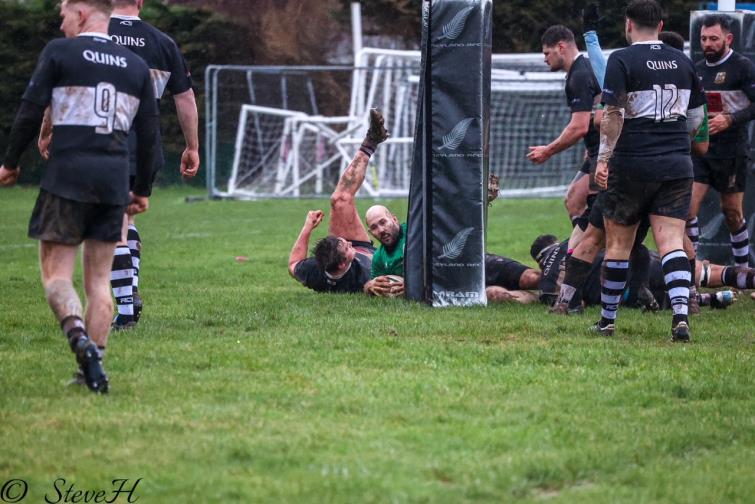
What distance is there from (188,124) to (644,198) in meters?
3.01

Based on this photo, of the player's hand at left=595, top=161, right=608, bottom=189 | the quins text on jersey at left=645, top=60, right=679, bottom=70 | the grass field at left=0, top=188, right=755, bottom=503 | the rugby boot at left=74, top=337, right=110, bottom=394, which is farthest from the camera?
the quins text on jersey at left=645, top=60, right=679, bottom=70

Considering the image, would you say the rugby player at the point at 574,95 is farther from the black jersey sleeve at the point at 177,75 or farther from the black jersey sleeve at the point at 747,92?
the black jersey sleeve at the point at 177,75

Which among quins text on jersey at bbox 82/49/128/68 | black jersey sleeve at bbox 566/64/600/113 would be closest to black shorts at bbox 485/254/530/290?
black jersey sleeve at bbox 566/64/600/113

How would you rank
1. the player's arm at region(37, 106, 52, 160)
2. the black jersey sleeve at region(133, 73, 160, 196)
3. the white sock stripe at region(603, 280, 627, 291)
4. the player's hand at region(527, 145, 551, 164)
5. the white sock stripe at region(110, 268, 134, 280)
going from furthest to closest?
1. the player's hand at region(527, 145, 551, 164)
2. the white sock stripe at region(110, 268, 134, 280)
3. the white sock stripe at region(603, 280, 627, 291)
4. the player's arm at region(37, 106, 52, 160)
5. the black jersey sleeve at region(133, 73, 160, 196)

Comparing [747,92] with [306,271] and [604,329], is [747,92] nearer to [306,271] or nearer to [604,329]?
[604,329]

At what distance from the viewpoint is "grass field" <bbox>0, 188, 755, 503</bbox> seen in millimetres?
4406

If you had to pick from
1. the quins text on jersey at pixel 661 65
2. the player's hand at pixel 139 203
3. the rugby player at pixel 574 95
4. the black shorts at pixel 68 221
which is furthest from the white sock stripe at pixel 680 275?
the black shorts at pixel 68 221

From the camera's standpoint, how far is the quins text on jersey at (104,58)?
5.77 metres

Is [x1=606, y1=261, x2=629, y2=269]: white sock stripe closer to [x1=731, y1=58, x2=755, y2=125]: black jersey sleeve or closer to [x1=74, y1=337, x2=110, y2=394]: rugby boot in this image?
[x1=731, y1=58, x2=755, y2=125]: black jersey sleeve

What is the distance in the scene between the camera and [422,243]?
9.56 metres

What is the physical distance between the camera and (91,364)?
18.5 ft

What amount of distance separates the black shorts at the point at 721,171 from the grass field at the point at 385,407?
1215 millimetres

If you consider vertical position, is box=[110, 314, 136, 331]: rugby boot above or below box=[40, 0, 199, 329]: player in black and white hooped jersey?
below

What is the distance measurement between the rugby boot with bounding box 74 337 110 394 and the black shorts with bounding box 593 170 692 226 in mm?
3562
